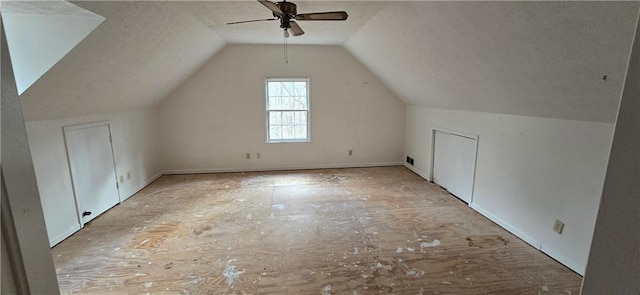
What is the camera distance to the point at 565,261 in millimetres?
2357

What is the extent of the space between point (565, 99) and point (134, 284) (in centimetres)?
377

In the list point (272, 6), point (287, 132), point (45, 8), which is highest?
point (272, 6)

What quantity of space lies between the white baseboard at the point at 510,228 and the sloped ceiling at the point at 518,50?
123cm

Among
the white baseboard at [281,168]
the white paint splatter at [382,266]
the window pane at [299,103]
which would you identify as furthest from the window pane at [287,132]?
the white paint splatter at [382,266]

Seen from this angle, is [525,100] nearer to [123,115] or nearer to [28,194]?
[28,194]

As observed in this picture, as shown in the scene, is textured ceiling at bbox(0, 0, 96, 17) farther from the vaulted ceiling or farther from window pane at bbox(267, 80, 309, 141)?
window pane at bbox(267, 80, 309, 141)

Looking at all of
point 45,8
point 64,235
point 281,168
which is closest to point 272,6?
point 45,8

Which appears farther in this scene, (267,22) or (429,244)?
(267,22)

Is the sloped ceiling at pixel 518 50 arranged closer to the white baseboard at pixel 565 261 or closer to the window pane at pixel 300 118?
the white baseboard at pixel 565 261

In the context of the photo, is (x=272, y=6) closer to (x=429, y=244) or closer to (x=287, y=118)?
(x=429, y=244)

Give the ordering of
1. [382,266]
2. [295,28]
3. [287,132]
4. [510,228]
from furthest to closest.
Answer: [287,132], [510,228], [295,28], [382,266]

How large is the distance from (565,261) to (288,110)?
4.50m

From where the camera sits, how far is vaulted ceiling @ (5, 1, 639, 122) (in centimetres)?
169

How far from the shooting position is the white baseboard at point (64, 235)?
270 centimetres
